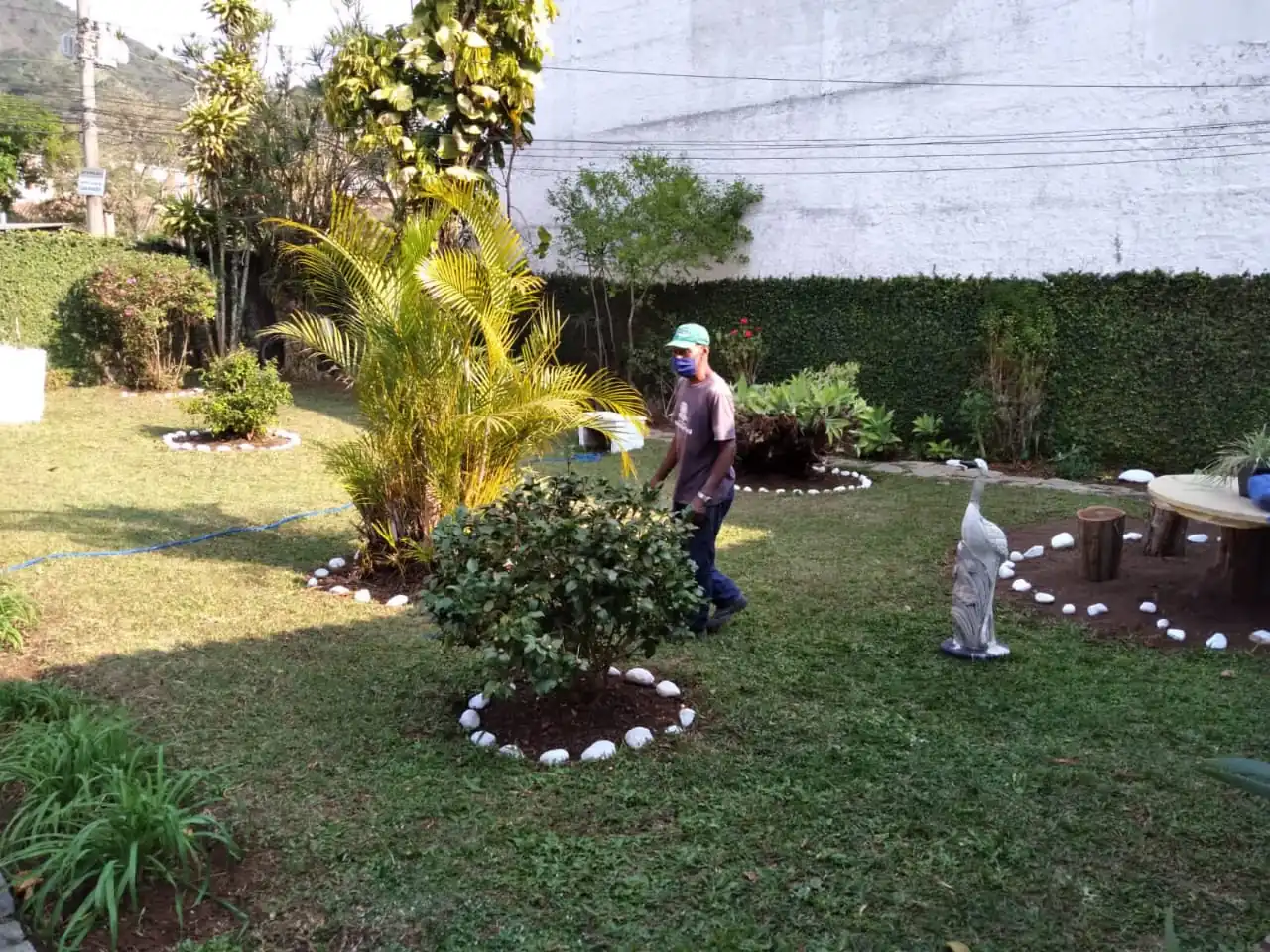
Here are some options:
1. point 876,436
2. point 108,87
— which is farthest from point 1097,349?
point 108,87

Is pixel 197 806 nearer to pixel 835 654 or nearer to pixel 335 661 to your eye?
pixel 335 661

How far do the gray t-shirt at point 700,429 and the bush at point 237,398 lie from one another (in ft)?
23.4

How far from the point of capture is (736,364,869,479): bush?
9469 millimetres

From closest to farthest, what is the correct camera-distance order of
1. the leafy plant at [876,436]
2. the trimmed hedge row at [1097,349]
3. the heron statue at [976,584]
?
the heron statue at [976,584]
the trimmed hedge row at [1097,349]
the leafy plant at [876,436]

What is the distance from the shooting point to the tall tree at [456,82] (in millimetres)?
9359

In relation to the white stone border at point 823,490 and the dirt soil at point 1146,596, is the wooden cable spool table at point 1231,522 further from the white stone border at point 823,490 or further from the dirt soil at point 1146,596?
the white stone border at point 823,490

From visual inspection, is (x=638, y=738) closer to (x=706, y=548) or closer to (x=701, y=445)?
(x=706, y=548)

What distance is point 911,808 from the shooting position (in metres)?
3.33

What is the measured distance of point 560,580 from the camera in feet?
12.0

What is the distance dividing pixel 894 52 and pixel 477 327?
8156 millimetres

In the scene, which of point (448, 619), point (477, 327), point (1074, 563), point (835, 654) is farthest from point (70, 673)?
point (1074, 563)

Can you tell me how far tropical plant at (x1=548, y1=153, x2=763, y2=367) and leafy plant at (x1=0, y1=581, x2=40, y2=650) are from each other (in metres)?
9.16

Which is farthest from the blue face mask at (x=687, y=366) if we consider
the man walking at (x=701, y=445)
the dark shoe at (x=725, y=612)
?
the dark shoe at (x=725, y=612)

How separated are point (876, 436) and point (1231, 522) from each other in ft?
20.0
